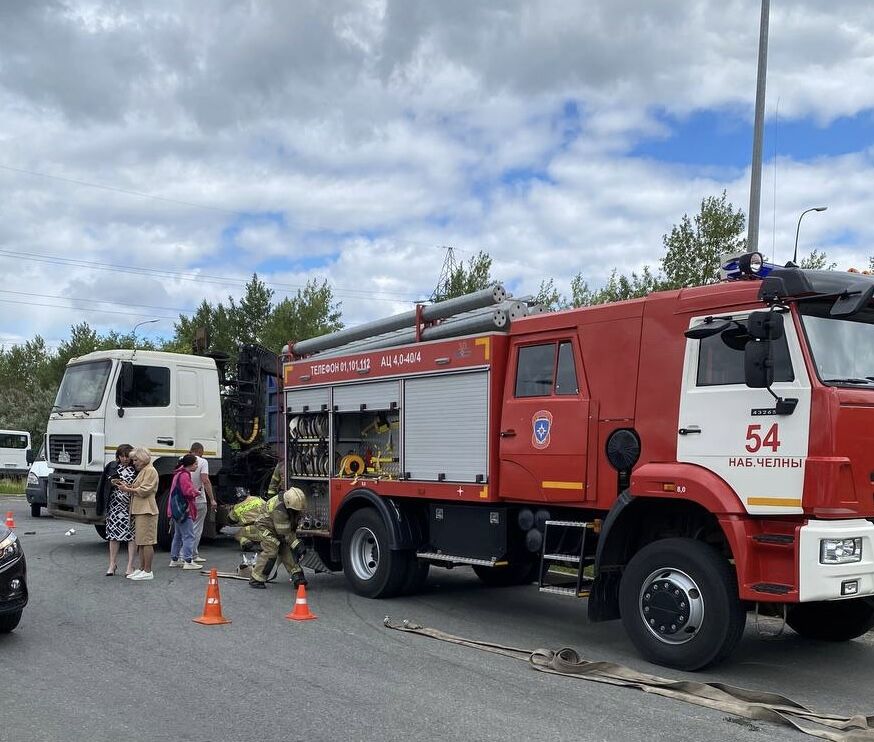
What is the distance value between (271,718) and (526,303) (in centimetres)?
483

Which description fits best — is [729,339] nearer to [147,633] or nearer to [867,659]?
[867,659]

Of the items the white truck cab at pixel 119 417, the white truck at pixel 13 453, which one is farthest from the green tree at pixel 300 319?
the white truck cab at pixel 119 417

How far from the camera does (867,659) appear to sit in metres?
7.42

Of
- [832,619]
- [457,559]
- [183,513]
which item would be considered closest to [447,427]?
[457,559]

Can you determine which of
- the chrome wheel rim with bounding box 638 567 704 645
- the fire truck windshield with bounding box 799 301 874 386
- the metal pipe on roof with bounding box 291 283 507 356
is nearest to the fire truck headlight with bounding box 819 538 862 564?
the chrome wheel rim with bounding box 638 567 704 645

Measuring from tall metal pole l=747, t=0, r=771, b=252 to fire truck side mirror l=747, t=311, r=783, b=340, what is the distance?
18.7 ft

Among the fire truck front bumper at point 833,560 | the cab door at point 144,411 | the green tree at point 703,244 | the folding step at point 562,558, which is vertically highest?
the green tree at point 703,244

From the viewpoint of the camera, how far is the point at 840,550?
600 centimetres

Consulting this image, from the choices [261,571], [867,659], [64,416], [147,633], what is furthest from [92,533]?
[867,659]

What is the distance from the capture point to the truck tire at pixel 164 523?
541 inches

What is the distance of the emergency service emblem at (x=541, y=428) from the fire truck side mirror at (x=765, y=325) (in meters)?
2.21

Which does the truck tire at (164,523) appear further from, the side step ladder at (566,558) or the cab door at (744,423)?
the cab door at (744,423)

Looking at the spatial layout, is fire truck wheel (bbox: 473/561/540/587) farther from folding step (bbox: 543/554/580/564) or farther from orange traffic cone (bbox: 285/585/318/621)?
folding step (bbox: 543/554/580/564)

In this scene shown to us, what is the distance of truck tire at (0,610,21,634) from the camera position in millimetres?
7590
